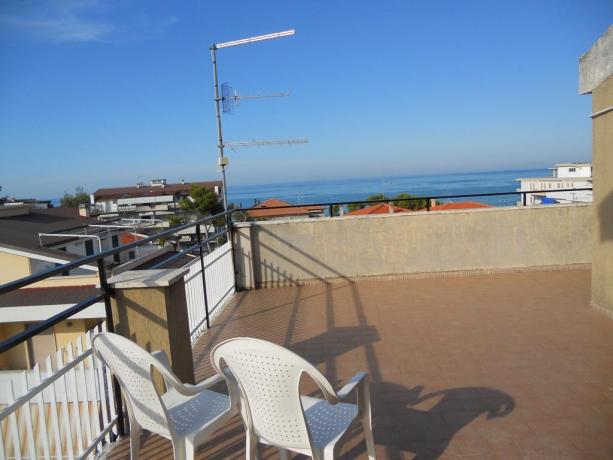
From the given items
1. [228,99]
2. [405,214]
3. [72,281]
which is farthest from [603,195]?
[72,281]

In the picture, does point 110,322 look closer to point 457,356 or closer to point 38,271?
point 457,356

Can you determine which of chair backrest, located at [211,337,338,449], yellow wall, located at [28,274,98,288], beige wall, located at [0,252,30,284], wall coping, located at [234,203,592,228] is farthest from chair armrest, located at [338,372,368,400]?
beige wall, located at [0,252,30,284]

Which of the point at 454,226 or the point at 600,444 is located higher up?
the point at 454,226

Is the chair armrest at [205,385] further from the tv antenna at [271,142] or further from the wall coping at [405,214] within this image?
the tv antenna at [271,142]

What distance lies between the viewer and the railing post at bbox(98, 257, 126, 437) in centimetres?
272

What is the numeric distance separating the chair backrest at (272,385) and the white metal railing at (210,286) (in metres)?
2.16

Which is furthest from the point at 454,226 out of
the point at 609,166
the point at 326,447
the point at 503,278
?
the point at 326,447

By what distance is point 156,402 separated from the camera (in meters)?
2.01

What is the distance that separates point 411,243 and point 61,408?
542cm

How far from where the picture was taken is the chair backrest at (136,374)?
194 cm

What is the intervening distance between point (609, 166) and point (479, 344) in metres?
2.23

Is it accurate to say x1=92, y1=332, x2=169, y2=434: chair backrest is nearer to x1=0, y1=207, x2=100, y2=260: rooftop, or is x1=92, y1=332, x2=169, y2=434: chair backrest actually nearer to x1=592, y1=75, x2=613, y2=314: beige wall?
x1=592, y1=75, x2=613, y2=314: beige wall

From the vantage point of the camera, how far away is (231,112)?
520 inches

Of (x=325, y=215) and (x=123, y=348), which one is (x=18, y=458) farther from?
(x=325, y=215)
